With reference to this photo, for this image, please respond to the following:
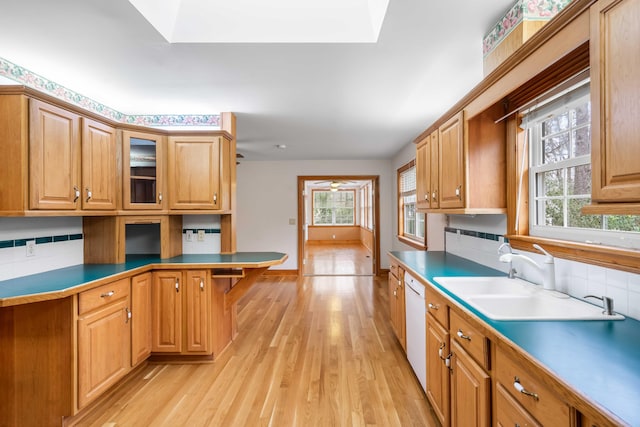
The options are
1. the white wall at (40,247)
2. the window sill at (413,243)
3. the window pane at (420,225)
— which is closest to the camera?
the white wall at (40,247)

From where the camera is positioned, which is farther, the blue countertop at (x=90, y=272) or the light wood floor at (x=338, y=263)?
the light wood floor at (x=338, y=263)

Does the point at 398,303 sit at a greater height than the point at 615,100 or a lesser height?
lesser

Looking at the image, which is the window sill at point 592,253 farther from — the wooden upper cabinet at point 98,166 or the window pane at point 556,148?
the wooden upper cabinet at point 98,166

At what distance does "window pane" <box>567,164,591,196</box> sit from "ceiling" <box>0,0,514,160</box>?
97cm

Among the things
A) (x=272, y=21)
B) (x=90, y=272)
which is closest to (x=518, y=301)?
(x=272, y=21)

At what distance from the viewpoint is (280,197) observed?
6.11 metres

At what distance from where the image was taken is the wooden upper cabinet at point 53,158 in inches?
75.2

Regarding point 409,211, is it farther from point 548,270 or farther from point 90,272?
point 90,272

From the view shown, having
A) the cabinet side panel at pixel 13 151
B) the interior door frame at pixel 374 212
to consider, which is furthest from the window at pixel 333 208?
the cabinet side panel at pixel 13 151

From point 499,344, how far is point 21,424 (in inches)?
109

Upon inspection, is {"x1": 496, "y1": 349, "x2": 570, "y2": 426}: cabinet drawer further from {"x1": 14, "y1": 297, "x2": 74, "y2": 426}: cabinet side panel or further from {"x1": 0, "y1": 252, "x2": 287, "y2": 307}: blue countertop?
{"x1": 14, "y1": 297, "x2": 74, "y2": 426}: cabinet side panel

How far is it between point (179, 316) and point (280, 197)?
371cm

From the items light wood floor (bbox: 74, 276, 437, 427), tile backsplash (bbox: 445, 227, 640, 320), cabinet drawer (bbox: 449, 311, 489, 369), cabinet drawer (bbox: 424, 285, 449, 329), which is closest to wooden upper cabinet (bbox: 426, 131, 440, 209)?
tile backsplash (bbox: 445, 227, 640, 320)

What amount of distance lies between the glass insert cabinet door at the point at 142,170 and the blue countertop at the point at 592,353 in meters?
2.71
